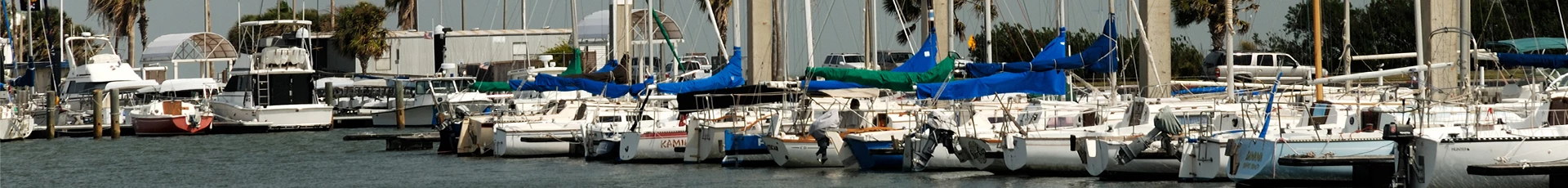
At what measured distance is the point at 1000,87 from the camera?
3469cm

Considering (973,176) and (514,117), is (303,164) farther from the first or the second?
(973,176)

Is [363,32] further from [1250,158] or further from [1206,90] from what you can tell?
[1250,158]

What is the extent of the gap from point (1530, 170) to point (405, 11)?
266 ft

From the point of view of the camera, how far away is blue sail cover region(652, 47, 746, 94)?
39.6 metres

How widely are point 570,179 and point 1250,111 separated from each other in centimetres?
1076

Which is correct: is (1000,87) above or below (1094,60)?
below

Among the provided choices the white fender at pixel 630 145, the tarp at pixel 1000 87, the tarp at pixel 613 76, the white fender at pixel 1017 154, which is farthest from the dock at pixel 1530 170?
the tarp at pixel 613 76

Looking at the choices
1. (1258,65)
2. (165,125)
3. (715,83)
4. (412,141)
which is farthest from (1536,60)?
(165,125)

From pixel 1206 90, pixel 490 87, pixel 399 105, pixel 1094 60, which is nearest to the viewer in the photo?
pixel 1094 60

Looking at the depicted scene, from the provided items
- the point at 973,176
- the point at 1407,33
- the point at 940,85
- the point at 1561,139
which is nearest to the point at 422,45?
the point at 1407,33

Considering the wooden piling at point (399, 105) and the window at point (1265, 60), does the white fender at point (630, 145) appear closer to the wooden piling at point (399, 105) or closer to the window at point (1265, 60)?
the window at point (1265, 60)

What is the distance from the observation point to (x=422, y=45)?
8519 centimetres

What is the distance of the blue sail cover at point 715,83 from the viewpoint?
3959 cm

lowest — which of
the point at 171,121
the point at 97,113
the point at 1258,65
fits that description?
the point at 171,121
